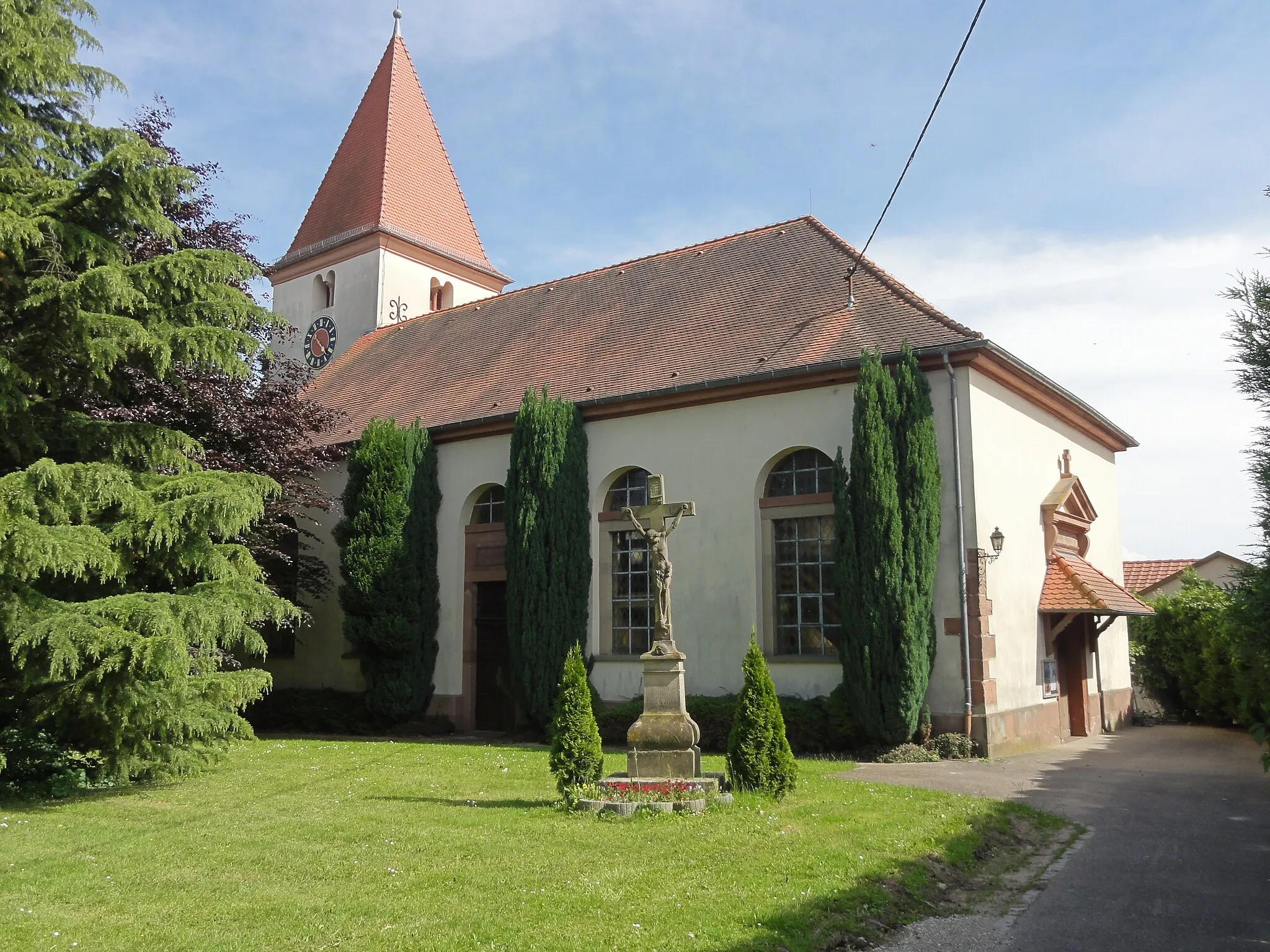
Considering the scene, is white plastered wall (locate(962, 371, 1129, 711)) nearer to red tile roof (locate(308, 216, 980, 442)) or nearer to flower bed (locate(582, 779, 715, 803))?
red tile roof (locate(308, 216, 980, 442))

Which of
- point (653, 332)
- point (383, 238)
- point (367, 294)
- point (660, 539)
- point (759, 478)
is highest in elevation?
point (383, 238)

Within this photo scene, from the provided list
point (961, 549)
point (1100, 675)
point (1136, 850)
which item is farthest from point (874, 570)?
point (1100, 675)

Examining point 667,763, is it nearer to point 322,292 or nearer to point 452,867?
point 452,867

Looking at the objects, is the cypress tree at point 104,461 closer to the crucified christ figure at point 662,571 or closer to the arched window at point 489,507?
the crucified christ figure at point 662,571

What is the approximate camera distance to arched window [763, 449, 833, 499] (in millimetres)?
15344

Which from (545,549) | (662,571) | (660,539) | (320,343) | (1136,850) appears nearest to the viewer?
(1136,850)

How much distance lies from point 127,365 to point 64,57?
331 cm

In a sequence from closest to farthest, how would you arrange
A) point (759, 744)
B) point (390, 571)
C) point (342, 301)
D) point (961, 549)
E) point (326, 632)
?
point (759, 744), point (961, 549), point (390, 571), point (326, 632), point (342, 301)

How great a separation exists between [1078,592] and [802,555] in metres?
4.47

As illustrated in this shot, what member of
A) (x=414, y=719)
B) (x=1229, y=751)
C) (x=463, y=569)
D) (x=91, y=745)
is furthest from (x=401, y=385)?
(x=1229, y=751)

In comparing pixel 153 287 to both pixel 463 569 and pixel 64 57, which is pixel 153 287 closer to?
pixel 64 57

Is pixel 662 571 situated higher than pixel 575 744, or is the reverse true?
pixel 662 571

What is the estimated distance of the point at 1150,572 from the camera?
2895cm

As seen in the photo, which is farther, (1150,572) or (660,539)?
(1150,572)
